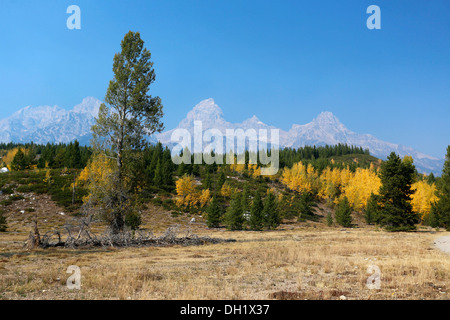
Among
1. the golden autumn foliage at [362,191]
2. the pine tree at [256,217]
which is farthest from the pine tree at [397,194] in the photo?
the golden autumn foliage at [362,191]

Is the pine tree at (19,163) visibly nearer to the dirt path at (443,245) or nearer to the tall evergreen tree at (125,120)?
the tall evergreen tree at (125,120)

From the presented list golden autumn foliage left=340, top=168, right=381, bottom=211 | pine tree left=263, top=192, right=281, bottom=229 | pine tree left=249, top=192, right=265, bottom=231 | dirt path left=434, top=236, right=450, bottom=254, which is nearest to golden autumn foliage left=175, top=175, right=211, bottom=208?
pine tree left=249, top=192, right=265, bottom=231

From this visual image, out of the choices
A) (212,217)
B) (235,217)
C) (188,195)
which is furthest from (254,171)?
(235,217)

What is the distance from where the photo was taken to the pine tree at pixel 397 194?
123 feet

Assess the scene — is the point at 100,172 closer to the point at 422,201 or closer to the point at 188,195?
→ the point at 188,195

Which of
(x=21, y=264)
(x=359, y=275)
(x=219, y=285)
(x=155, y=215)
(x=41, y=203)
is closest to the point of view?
(x=219, y=285)

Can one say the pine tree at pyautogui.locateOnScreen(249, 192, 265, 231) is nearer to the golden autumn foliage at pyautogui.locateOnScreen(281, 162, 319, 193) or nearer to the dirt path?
the dirt path

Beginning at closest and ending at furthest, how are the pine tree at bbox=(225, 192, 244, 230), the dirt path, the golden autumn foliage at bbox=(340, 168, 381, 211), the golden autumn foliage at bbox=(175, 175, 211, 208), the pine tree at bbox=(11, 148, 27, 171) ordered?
the dirt path, the pine tree at bbox=(225, 192, 244, 230), the golden autumn foliage at bbox=(175, 175, 211, 208), the golden autumn foliage at bbox=(340, 168, 381, 211), the pine tree at bbox=(11, 148, 27, 171)

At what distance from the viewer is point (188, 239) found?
26.5 meters

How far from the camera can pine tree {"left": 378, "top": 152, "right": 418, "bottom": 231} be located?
37.3m

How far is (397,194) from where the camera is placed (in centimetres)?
3709
